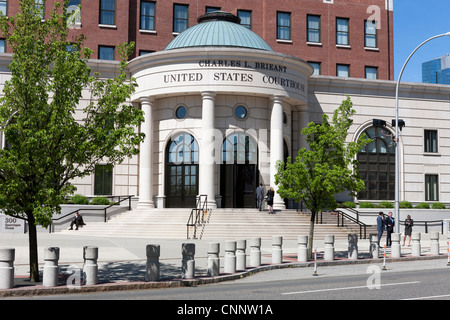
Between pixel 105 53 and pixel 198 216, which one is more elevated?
pixel 105 53

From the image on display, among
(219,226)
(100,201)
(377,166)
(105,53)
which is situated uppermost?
(105,53)

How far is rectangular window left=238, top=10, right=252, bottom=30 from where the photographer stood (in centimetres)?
4506

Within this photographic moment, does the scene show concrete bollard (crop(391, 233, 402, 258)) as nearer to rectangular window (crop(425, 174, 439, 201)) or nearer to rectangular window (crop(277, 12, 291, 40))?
rectangular window (crop(425, 174, 439, 201))

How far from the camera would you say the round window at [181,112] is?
3550 centimetres

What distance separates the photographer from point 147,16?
1703 inches

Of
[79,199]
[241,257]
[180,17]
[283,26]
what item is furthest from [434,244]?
[180,17]

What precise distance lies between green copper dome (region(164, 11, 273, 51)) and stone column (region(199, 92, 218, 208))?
398cm

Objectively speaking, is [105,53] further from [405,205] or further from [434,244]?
[434,244]

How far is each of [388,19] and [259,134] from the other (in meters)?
20.7

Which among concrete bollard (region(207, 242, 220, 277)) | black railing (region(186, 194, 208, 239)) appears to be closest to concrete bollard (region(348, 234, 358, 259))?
concrete bollard (region(207, 242, 220, 277))

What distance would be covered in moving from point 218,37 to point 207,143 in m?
7.38

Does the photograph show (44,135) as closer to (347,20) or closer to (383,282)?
(383,282)

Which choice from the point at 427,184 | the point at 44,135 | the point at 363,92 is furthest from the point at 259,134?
the point at 44,135

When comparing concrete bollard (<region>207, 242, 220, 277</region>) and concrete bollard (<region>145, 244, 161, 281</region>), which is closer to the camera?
concrete bollard (<region>145, 244, 161, 281</region>)
